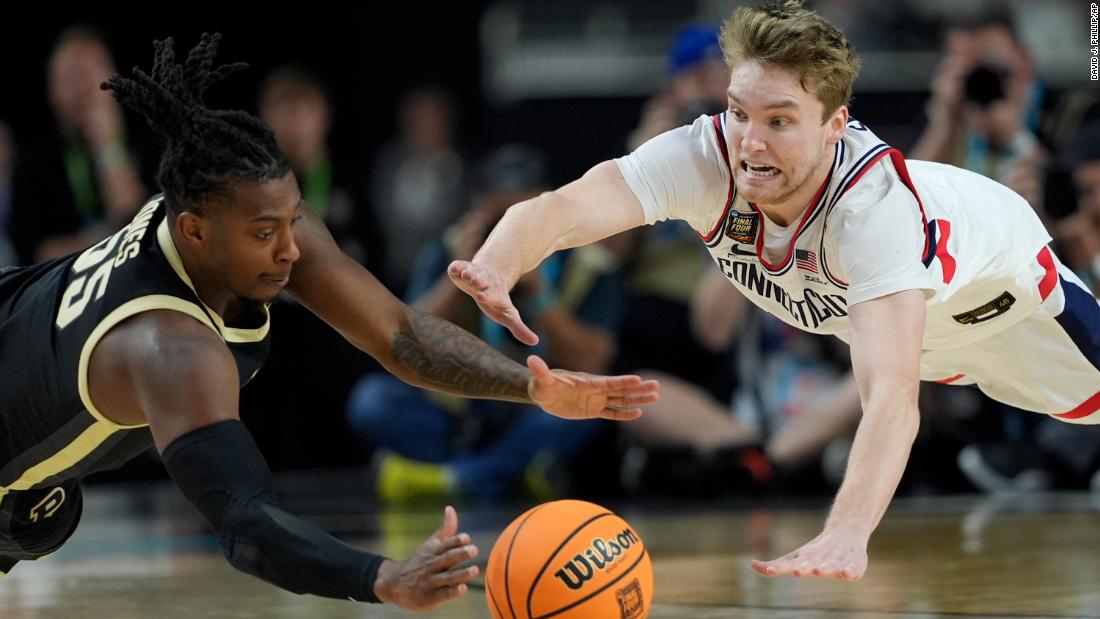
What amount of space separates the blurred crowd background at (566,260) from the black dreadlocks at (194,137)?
452cm

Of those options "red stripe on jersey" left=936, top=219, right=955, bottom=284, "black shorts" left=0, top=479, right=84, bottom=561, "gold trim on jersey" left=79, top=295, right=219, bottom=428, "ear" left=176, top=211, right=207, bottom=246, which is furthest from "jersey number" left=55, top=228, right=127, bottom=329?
"red stripe on jersey" left=936, top=219, right=955, bottom=284

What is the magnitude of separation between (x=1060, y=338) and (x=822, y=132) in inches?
63.8

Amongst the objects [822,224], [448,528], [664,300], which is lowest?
[664,300]

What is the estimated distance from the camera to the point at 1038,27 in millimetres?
13430

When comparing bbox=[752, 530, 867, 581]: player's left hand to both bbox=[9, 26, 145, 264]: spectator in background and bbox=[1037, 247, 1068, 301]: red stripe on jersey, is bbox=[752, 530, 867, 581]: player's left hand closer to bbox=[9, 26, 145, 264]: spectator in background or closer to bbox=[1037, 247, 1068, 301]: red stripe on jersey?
bbox=[1037, 247, 1068, 301]: red stripe on jersey

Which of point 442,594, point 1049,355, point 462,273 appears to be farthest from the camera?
point 1049,355

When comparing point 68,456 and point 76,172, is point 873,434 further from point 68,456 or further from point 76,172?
point 76,172

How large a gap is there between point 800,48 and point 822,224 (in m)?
0.54

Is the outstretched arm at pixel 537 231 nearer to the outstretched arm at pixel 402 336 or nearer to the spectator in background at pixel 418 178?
the outstretched arm at pixel 402 336

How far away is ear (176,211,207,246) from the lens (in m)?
3.97

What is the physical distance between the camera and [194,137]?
13.1 ft

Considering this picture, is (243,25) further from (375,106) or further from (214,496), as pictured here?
(214,496)

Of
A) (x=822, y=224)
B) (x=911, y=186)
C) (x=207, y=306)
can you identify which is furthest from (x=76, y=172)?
(x=911, y=186)

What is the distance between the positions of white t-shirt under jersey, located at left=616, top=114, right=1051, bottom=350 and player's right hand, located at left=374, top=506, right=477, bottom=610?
55.4 inches
